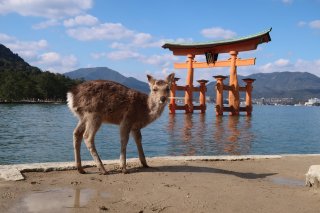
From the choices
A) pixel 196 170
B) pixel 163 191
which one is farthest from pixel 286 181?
pixel 163 191

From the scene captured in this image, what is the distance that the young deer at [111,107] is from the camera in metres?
7.08

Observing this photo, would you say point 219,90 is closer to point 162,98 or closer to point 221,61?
point 221,61

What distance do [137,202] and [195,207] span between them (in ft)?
2.63

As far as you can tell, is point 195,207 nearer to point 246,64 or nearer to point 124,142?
point 124,142

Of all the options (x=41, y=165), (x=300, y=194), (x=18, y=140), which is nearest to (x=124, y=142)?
(x=41, y=165)

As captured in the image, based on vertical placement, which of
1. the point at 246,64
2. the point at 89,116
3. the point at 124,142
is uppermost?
the point at 246,64

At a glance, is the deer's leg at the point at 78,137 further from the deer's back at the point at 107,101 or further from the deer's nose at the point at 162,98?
the deer's nose at the point at 162,98

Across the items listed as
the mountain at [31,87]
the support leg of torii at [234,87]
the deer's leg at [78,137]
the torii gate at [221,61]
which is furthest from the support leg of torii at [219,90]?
the mountain at [31,87]

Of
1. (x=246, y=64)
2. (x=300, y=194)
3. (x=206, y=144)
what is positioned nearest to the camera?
(x=300, y=194)

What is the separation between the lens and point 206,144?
19.1 metres

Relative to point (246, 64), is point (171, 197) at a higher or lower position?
lower

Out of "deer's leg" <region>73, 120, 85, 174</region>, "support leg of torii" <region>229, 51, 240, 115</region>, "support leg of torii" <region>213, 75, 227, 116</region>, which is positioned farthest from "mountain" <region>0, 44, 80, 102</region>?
"deer's leg" <region>73, 120, 85, 174</region>

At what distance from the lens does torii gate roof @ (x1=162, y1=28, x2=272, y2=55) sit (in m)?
39.6

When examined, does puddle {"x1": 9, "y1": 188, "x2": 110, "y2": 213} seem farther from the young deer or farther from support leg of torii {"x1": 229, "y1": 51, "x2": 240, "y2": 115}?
support leg of torii {"x1": 229, "y1": 51, "x2": 240, "y2": 115}
